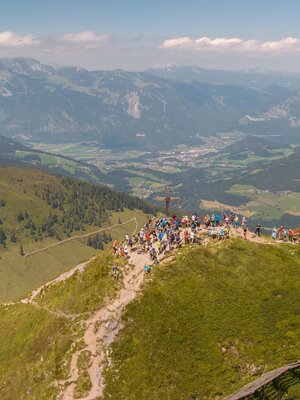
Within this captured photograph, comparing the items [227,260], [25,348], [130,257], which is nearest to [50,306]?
[25,348]

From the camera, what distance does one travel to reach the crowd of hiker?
86875 mm

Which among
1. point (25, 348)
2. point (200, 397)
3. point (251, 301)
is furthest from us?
point (25, 348)

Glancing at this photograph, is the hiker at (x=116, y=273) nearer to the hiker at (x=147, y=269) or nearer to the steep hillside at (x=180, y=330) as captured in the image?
the steep hillside at (x=180, y=330)

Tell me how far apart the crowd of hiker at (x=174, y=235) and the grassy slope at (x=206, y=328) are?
5.42 metres

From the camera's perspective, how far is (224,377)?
217 ft

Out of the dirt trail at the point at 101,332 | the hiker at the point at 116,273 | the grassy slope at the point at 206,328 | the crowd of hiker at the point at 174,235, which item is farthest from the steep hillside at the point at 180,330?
the crowd of hiker at the point at 174,235

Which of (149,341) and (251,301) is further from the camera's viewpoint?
(251,301)

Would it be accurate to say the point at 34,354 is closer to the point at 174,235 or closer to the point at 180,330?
the point at 180,330

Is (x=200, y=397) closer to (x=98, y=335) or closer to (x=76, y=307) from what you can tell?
(x=98, y=335)

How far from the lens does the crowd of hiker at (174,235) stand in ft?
285

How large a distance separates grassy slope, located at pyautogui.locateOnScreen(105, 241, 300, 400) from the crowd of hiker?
542 centimetres

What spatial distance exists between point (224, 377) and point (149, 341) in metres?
12.8

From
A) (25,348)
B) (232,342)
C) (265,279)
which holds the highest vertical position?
(265,279)

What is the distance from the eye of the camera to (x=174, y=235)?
8725cm
